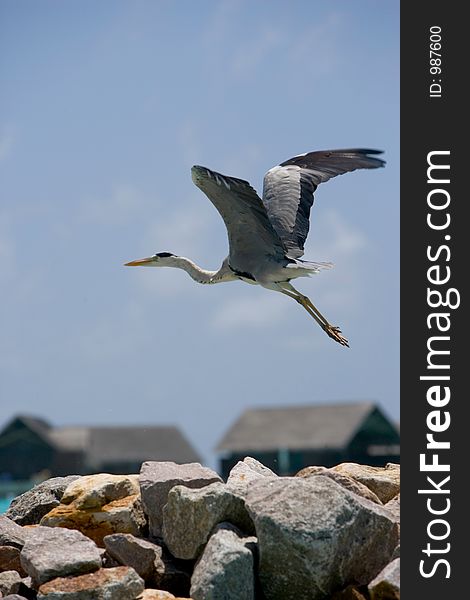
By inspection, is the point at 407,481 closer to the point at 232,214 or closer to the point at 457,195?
the point at 457,195

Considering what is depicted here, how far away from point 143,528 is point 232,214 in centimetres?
390

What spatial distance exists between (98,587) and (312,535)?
1304 mm

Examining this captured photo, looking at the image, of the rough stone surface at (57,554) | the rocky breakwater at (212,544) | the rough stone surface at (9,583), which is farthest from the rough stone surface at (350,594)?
the rough stone surface at (9,583)

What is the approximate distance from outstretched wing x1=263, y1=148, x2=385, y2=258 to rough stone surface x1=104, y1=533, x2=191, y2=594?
452 cm

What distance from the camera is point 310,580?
21.9 feet

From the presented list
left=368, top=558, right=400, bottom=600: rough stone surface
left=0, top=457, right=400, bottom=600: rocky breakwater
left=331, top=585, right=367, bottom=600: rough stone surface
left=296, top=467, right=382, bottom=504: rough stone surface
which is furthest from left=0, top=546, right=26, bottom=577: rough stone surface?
left=368, top=558, right=400, bottom=600: rough stone surface

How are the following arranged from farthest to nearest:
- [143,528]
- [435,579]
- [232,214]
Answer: [232,214] < [143,528] < [435,579]

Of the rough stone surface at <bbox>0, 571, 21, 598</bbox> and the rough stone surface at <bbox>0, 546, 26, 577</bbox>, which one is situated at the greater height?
the rough stone surface at <bbox>0, 546, 26, 577</bbox>

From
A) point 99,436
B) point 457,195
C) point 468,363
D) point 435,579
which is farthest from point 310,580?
point 99,436

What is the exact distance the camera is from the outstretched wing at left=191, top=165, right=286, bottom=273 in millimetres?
9844

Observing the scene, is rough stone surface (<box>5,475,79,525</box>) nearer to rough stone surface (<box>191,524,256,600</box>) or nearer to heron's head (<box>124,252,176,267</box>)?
rough stone surface (<box>191,524,256,600</box>)

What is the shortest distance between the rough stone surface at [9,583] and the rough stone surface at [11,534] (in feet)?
1.63

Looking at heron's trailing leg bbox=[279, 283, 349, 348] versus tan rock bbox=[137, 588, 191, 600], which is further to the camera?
heron's trailing leg bbox=[279, 283, 349, 348]

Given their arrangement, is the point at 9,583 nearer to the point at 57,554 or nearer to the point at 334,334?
the point at 57,554
